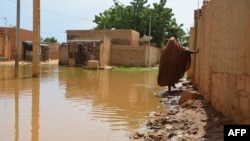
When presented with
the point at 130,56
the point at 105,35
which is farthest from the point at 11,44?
the point at 130,56

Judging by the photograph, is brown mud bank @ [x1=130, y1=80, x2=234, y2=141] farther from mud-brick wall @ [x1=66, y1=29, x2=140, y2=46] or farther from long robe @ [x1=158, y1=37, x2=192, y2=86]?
mud-brick wall @ [x1=66, y1=29, x2=140, y2=46]

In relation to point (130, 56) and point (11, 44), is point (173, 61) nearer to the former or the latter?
point (130, 56)

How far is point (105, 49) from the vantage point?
3394 centimetres

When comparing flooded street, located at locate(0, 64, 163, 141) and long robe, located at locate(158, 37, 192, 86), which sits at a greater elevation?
long robe, located at locate(158, 37, 192, 86)

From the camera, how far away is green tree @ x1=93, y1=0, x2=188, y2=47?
1641 inches

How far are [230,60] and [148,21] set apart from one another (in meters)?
35.9

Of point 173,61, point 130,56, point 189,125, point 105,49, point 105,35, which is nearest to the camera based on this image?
point 189,125

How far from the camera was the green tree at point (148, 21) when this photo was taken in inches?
1641

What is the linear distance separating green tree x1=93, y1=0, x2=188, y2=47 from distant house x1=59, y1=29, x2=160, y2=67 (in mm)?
5216

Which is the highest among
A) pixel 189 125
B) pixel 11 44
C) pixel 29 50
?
pixel 11 44

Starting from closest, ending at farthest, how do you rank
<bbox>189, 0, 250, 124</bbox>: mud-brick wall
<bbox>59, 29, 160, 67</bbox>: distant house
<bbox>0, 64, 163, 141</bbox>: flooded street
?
<bbox>189, 0, 250, 124</bbox>: mud-brick wall
<bbox>0, 64, 163, 141</bbox>: flooded street
<bbox>59, 29, 160, 67</bbox>: distant house

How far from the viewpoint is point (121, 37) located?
36.2 m

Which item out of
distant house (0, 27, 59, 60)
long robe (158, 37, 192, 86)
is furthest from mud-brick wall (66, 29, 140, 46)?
long robe (158, 37, 192, 86)

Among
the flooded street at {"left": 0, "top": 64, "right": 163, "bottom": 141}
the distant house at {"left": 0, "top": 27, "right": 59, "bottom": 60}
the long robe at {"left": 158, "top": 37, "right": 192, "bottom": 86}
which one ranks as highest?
the distant house at {"left": 0, "top": 27, "right": 59, "bottom": 60}
